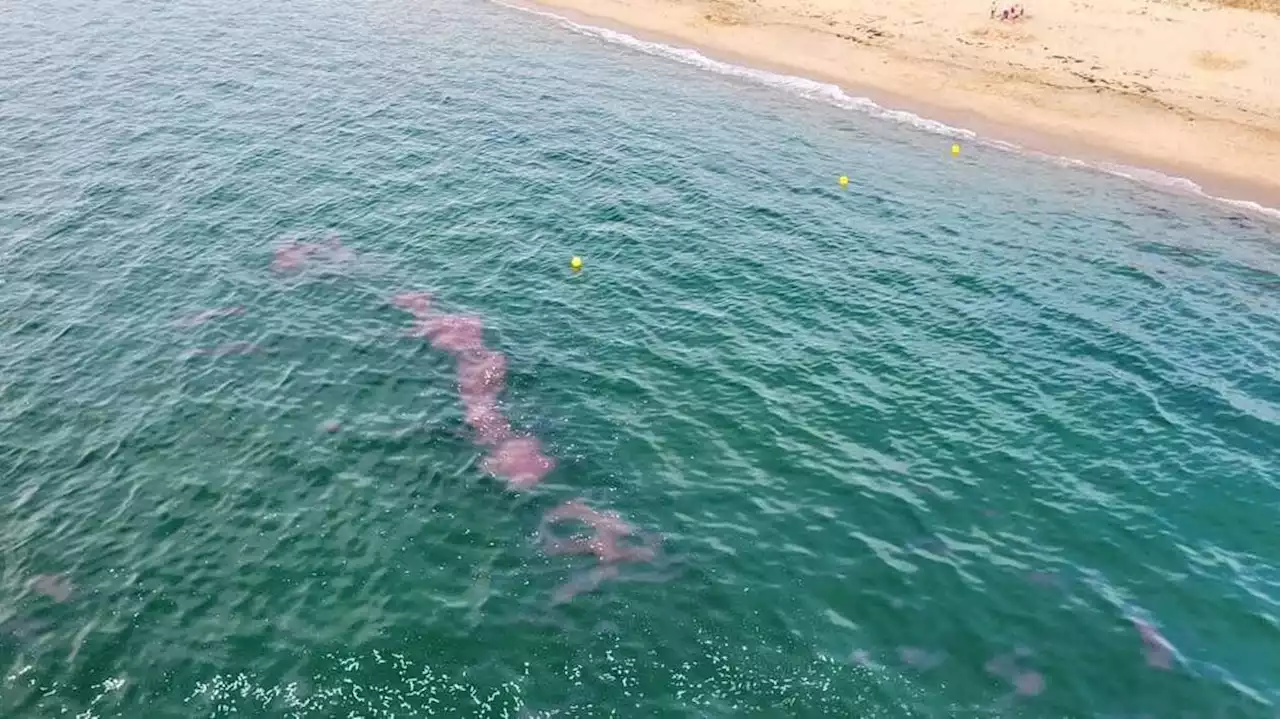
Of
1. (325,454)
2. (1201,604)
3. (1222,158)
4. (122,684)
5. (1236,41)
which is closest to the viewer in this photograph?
(122,684)

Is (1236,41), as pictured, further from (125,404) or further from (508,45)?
(125,404)

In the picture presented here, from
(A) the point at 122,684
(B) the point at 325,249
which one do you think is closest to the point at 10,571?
(A) the point at 122,684

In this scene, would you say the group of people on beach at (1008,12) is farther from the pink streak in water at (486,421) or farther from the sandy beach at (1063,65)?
the pink streak in water at (486,421)

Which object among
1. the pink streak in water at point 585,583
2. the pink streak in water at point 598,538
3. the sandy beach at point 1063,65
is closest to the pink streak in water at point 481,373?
the pink streak in water at point 598,538

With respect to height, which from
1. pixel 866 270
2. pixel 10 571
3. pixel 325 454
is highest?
pixel 866 270

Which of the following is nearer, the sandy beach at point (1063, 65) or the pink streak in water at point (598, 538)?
the pink streak in water at point (598, 538)

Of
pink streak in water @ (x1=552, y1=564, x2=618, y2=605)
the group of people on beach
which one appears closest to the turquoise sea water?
pink streak in water @ (x1=552, y1=564, x2=618, y2=605)

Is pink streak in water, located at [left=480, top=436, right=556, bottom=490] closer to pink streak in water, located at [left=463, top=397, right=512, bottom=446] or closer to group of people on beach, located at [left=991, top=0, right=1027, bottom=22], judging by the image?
pink streak in water, located at [left=463, top=397, right=512, bottom=446]
